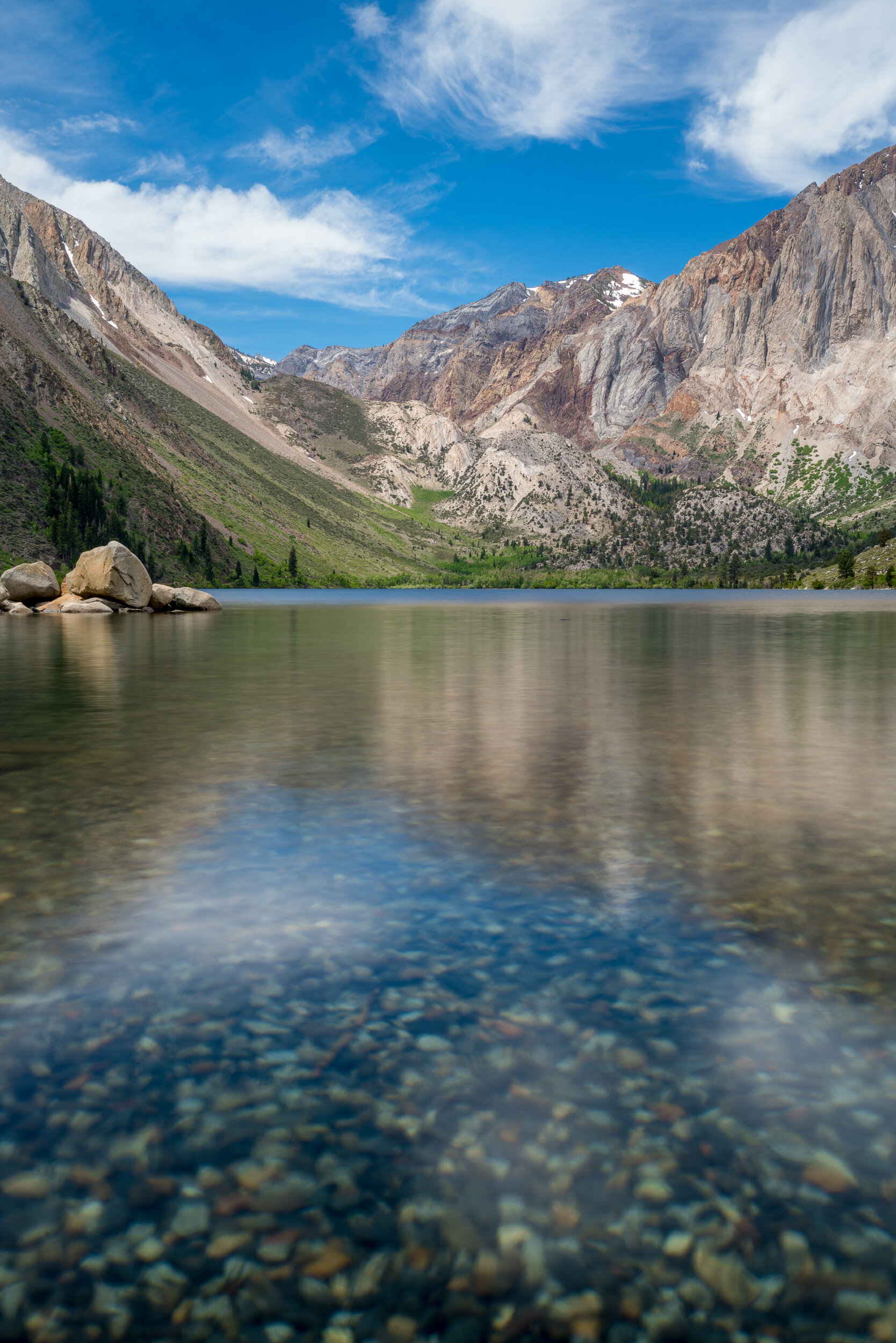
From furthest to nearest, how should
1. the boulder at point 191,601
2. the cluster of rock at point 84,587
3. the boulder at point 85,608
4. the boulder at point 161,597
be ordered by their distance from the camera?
the boulder at point 191,601
the boulder at point 161,597
the cluster of rock at point 84,587
the boulder at point 85,608

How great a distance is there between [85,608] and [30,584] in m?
8.93

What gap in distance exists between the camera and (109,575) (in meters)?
103

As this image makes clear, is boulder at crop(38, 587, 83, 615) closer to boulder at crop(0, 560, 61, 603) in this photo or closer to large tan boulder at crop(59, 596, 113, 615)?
large tan boulder at crop(59, 596, 113, 615)

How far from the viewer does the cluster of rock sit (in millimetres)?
102188

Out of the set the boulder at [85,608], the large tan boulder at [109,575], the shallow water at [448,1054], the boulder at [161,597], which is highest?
the large tan boulder at [109,575]

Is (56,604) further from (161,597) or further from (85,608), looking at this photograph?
(161,597)

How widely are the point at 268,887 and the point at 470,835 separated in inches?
153

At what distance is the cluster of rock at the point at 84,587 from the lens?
4023 inches

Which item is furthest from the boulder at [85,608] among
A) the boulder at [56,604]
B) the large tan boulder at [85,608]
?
the boulder at [56,604]

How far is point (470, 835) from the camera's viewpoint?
47.5ft

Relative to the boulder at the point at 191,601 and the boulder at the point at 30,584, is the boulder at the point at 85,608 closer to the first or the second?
the boulder at the point at 30,584

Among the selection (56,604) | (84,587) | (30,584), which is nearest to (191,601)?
(84,587)

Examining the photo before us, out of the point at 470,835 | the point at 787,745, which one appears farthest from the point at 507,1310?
the point at 787,745

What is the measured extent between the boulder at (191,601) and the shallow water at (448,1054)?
331ft
